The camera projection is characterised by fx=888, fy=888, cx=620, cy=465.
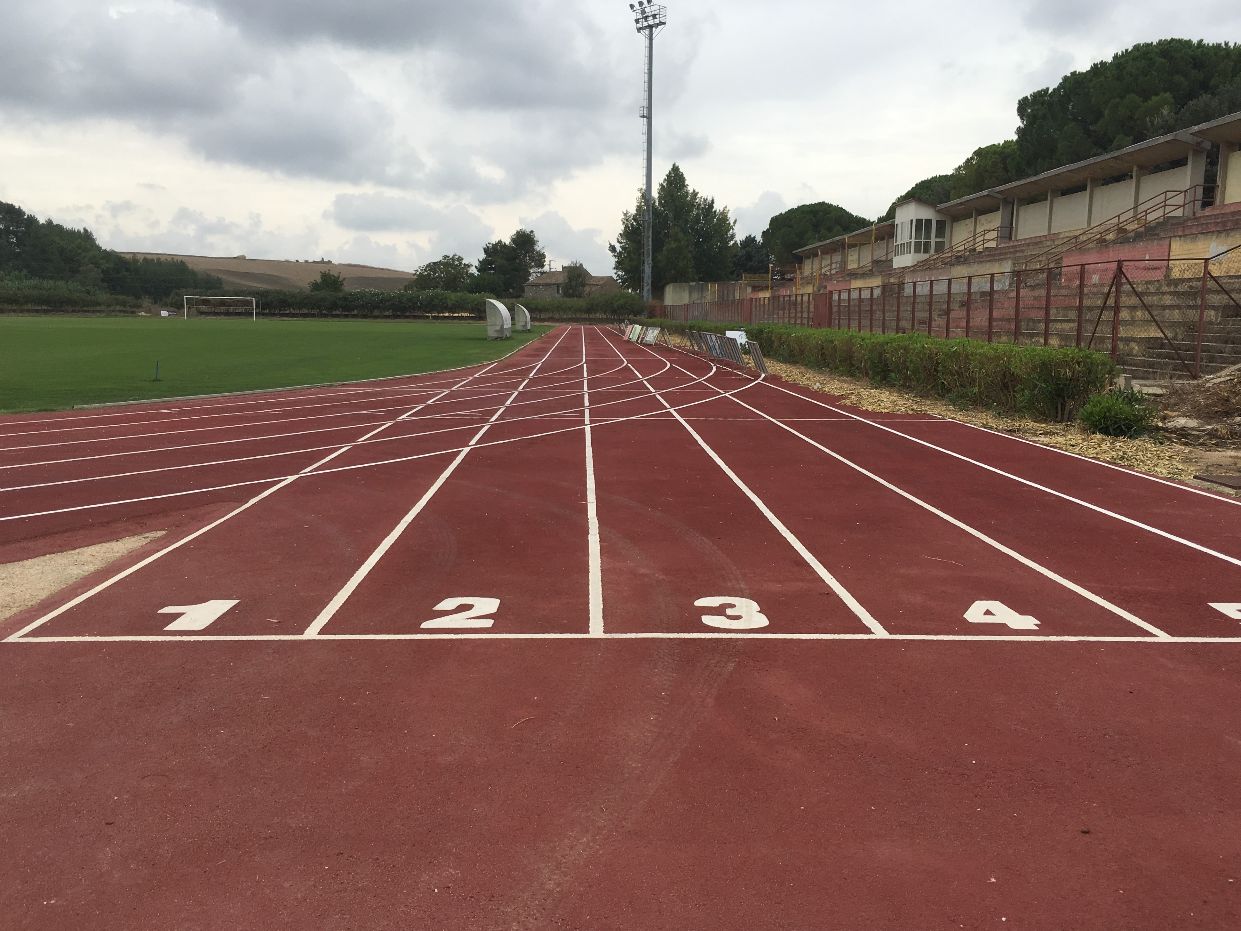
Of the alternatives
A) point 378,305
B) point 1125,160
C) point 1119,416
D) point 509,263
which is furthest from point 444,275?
point 1119,416

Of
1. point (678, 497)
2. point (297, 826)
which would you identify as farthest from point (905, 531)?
point (297, 826)

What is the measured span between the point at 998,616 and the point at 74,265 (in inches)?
5659

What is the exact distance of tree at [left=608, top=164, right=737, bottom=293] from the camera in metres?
98.3

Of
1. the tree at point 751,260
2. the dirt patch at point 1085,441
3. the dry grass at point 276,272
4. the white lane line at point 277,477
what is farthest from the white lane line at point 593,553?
the dry grass at point 276,272

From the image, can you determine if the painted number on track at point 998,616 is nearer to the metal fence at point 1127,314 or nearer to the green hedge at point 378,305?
the metal fence at point 1127,314

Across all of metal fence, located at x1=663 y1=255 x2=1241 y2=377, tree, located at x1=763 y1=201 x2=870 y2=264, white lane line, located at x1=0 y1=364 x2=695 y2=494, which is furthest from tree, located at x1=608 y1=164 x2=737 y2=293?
white lane line, located at x1=0 y1=364 x2=695 y2=494

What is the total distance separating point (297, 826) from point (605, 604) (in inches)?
115

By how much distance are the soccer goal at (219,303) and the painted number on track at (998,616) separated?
87314 mm

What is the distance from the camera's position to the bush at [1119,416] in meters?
13.3

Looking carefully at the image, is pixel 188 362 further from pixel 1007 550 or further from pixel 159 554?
pixel 1007 550

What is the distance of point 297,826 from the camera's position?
3.47 m

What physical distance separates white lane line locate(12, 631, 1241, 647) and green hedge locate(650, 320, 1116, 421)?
10.0 meters

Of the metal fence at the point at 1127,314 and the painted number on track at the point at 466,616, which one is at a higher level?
the metal fence at the point at 1127,314

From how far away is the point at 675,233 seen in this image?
9638cm
